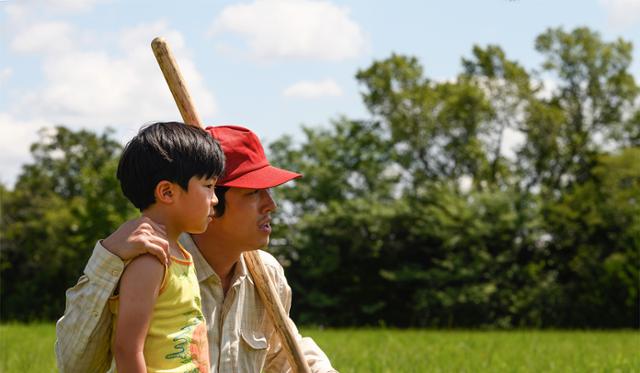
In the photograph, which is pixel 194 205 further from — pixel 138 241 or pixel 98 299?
pixel 98 299

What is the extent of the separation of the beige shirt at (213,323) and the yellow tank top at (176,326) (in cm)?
6

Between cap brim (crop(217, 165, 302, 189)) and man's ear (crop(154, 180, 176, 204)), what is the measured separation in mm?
743

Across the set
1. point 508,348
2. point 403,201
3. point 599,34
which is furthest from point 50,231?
point 508,348

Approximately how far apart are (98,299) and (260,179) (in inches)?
36.8

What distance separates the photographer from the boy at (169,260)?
2.63 m

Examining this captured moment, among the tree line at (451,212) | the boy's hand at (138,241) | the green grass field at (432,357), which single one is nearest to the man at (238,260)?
the boy's hand at (138,241)

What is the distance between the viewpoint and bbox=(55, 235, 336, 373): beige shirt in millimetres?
2723

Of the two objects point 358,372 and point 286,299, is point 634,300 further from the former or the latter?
point 286,299

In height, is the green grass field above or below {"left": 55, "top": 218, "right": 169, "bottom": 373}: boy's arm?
below

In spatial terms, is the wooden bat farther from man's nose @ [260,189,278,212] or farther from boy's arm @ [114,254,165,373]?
boy's arm @ [114,254,165,373]

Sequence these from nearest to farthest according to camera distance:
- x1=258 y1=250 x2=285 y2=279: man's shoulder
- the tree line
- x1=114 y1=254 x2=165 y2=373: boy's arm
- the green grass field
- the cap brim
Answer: x1=114 y1=254 x2=165 y2=373: boy's arm → the cap brim → x1=258 y1=250 x2=285 y2=279: man's shoulder → the green grass field → the tree line

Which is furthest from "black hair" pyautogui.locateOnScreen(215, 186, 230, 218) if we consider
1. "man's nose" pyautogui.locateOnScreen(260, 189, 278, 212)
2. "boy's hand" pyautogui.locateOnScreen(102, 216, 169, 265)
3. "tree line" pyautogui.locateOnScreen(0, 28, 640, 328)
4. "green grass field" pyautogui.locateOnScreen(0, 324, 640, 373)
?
"tree line" pyautogui.locateOnScreen(0, 28, 640, 328)

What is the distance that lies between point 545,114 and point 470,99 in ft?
8.16

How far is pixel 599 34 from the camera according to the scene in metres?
35.7
